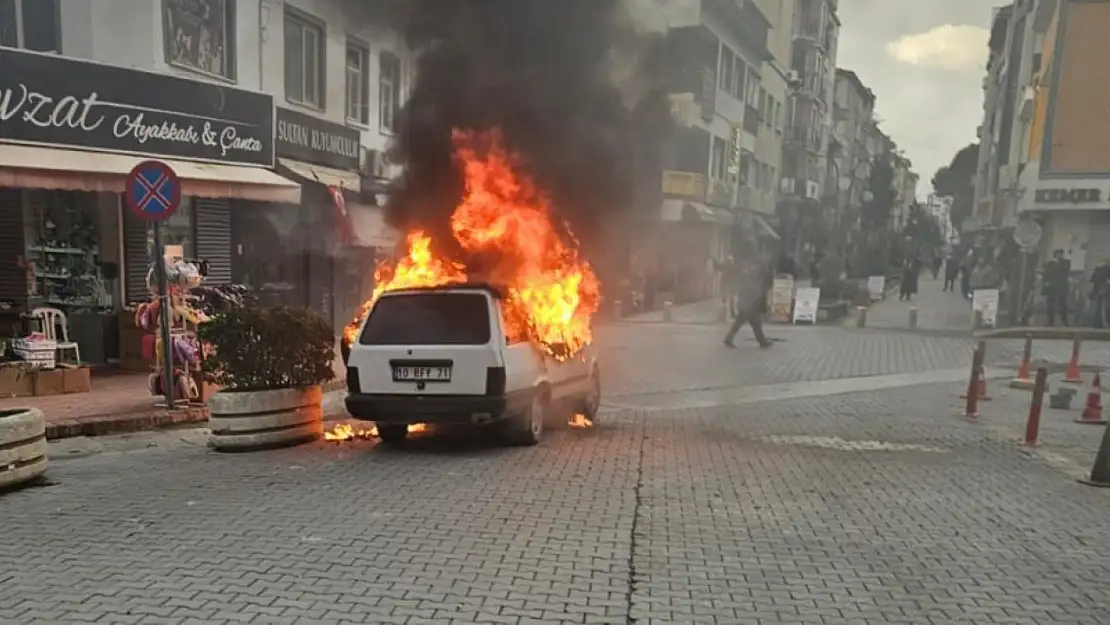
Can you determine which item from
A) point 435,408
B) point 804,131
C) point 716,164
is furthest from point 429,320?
point 804,131

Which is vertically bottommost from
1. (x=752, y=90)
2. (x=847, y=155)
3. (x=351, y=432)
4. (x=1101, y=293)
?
(x=351, y=432)

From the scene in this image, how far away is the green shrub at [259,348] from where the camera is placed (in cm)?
759

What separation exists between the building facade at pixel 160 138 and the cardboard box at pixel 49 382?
1.66m

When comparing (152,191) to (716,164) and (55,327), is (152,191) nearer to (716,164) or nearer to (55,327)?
(55,327)

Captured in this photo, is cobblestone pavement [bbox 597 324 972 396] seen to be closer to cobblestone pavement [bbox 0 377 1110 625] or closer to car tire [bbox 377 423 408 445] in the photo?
car tire [bbox 377 423 408 445]

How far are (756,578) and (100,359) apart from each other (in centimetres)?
1004

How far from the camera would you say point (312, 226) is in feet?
52.5

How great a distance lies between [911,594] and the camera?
4.42m

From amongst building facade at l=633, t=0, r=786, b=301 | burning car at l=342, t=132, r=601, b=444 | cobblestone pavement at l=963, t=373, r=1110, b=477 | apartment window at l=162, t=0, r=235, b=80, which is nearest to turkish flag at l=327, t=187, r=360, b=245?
apartment window at l=162, t=0, r=235, b=80

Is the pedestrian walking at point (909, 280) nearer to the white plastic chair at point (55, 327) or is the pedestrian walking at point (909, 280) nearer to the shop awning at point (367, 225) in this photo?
the shop awning at point (367, 225)

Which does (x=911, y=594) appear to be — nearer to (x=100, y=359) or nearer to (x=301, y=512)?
(x=301, y=512)

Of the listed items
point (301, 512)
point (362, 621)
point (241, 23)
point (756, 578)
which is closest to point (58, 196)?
point (241, 23)

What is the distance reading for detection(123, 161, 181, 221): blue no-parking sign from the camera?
8555mm

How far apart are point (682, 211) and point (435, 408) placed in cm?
2100
